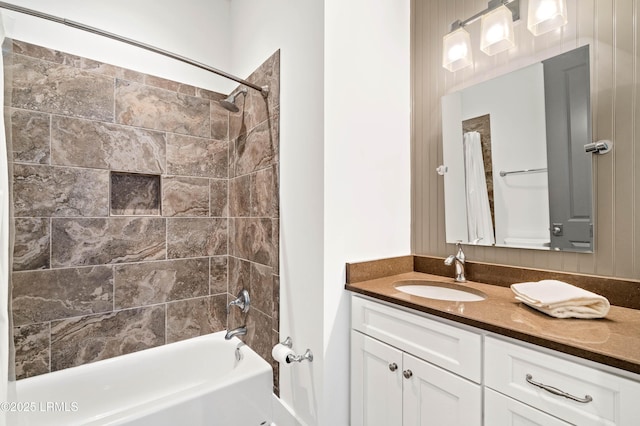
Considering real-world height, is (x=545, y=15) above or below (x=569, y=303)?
above

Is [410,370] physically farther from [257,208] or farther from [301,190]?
[257,208]

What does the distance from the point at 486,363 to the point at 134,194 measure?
217cm

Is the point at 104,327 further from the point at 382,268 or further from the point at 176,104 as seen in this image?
the point at 382,268

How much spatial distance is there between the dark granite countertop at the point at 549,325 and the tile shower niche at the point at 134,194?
65.0 inches

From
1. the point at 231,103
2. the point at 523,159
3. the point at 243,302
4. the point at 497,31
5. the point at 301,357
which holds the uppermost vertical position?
the point at 497,31

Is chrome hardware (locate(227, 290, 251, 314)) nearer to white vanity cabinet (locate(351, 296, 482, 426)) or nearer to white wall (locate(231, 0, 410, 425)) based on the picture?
white wall (locate(231, 0, 410, 425))

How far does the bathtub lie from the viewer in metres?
1.34

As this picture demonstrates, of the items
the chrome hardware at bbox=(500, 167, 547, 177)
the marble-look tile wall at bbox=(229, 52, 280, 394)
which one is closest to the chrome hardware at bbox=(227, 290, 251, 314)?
the marble-look tile wall at bbox=(229, 52, 280, 394)

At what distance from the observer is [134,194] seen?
1.95m

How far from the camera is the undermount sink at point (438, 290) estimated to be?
1362 mm

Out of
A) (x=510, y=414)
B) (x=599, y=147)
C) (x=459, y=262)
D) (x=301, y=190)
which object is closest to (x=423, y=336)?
(x=510, y=414)

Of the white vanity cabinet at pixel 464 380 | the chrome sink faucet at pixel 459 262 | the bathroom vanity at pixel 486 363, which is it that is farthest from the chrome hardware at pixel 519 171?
the white vanity cabinet at pixel 464 380

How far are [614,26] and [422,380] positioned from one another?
154 centimetres

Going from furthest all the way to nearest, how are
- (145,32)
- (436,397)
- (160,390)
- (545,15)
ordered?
A: (145,32), (160,390), (545,15), (436,397)
